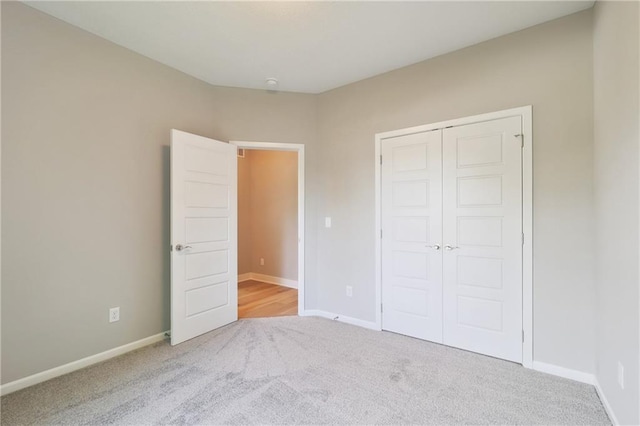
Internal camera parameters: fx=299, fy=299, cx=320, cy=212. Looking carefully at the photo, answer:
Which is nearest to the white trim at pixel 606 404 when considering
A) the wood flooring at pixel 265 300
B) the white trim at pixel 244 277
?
the wood flooring at pixel 265 300

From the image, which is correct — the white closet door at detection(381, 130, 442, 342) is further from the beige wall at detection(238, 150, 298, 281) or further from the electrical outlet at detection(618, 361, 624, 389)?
the beige wall at detection(238, 150, 298, 281)

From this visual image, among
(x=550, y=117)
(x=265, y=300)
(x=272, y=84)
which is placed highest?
(x=272, y=84)

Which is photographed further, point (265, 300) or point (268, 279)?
point (268, 279)

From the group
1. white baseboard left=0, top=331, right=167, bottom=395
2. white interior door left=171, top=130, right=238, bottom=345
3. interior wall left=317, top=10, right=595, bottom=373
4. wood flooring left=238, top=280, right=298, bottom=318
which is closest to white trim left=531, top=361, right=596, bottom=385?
interior wall left=317, top=10, right=595, bottom=373

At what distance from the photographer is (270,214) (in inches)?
214

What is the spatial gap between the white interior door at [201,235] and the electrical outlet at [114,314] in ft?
1.41

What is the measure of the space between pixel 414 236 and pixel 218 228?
206cm

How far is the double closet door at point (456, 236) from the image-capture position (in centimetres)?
248

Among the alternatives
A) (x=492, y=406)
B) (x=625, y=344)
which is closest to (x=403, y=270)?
(x=492, y=406)

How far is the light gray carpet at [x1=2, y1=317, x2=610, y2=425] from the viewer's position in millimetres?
1803

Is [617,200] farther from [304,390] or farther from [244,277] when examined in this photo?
[244,277]

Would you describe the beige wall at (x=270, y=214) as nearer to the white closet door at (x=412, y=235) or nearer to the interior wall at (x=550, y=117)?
the white closet door at (x=412, y=235)

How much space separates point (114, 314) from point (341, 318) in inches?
89.3

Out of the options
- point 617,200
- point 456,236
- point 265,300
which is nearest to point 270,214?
point 265,300
